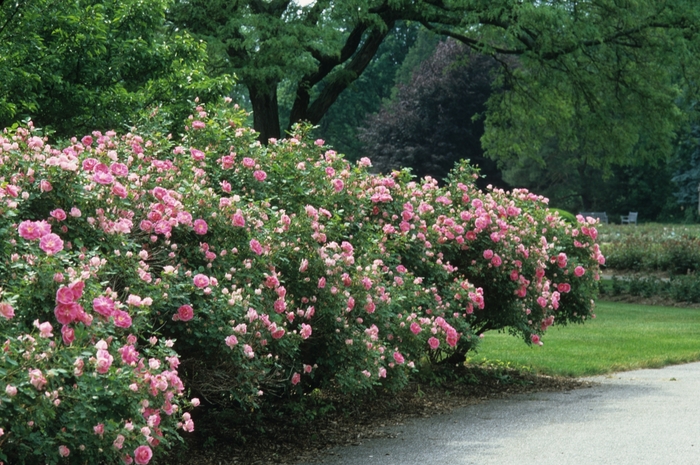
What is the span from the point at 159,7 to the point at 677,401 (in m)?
7.16

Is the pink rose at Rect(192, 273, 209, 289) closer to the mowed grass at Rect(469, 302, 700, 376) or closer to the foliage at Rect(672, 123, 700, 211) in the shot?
the mowed grass at Rect(469, 302, 700, 376)

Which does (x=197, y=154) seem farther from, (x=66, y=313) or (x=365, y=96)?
(x=365, y=96)

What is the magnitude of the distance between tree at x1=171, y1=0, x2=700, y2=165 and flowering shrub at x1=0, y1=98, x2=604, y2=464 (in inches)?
352

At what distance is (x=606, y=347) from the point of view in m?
12.6

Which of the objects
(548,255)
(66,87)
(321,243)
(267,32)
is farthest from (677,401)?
(267,32)

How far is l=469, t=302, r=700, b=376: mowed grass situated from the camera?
1065cm

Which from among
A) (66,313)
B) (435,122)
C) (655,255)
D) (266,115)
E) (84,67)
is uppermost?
(435,122)

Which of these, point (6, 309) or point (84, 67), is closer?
point (6, 309)

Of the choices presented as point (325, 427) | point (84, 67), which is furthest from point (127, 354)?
point (84, 67)

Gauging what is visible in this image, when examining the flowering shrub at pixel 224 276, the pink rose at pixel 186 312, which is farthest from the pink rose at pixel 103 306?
the pink rose at pixel 186 312

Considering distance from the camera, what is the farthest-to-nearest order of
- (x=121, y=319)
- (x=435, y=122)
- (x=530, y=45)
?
1. (x=435, y=122)
2. (x=530, y=45)
3. (x=121, y=319)

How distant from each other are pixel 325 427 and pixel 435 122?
43786 mm

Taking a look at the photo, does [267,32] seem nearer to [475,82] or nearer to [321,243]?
[321,243]

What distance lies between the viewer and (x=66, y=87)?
404 inches
